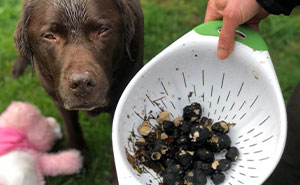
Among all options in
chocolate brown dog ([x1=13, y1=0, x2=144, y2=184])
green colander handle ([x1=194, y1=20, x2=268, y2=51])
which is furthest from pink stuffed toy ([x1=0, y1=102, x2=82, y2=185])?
green colander handle ([x1=194, y1=20, x2=268, y2=51])

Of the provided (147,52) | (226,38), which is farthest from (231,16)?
(147,52)

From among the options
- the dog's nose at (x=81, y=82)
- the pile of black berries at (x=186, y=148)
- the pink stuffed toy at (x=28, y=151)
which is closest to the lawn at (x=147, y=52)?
the pink stuffed toy at (x=28, y=151)

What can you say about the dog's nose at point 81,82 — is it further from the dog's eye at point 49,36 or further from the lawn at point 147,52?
the lawn at point 147,52

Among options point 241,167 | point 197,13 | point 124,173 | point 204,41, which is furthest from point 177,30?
point 124,173

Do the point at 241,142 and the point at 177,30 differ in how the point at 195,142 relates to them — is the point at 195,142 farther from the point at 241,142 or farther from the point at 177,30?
the point at 177,30

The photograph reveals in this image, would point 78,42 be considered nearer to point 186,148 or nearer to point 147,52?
point 186,148

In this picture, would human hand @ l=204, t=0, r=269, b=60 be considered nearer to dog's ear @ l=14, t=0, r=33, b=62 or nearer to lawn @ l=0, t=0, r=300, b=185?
dog's ear @ l=14, t=0, r=33, b=62
